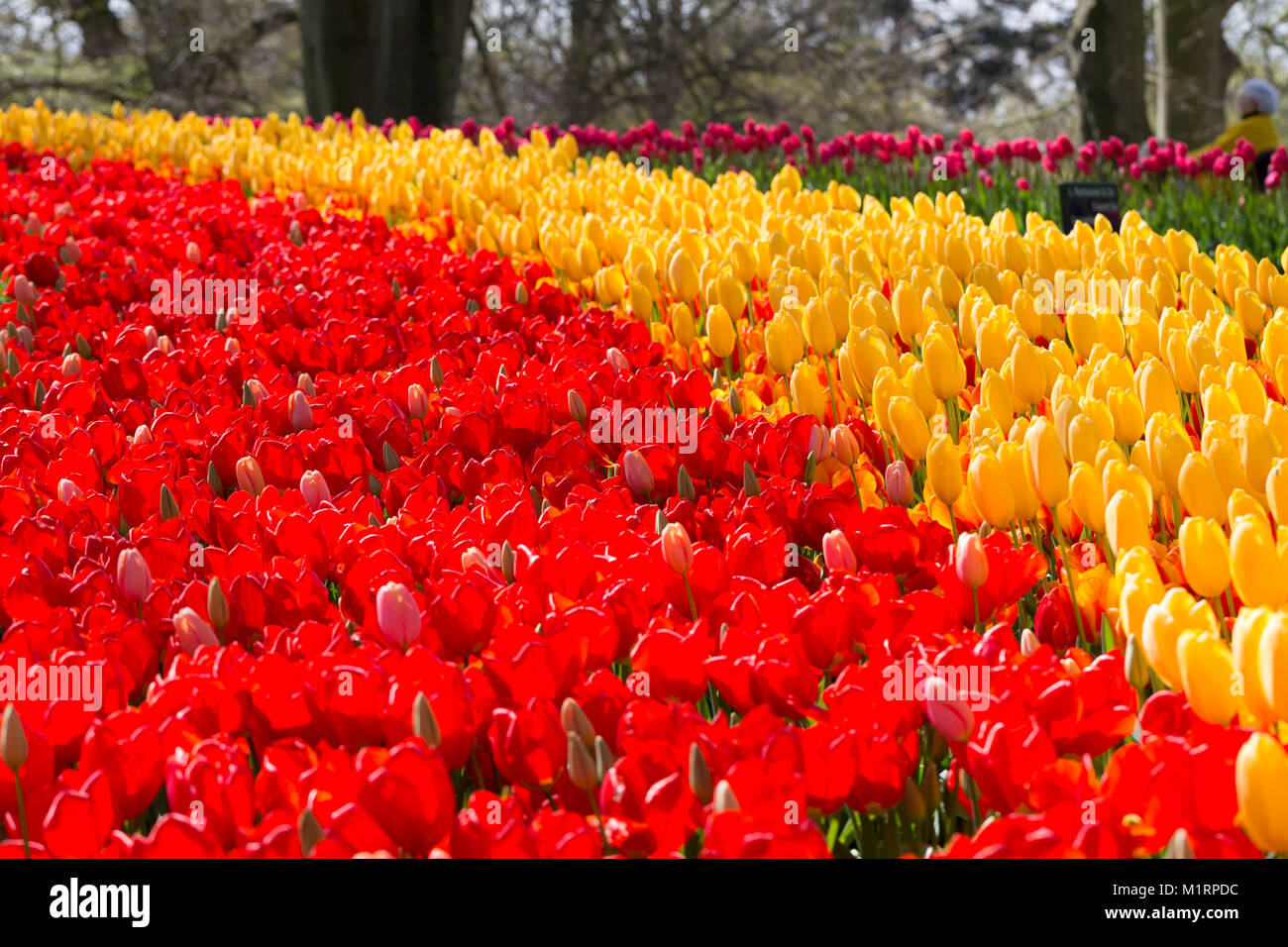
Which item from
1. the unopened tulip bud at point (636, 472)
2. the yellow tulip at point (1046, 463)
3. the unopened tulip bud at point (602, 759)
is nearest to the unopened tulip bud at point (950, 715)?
the unopened tulip bud at point (602, 759)

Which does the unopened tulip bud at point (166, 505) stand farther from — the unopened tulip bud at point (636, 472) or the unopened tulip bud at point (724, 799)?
the unopened tulip bud at point (724, 799)

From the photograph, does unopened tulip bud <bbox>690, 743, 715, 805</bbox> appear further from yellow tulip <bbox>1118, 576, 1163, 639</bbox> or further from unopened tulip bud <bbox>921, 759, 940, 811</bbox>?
yellow tulip <bbox>1118, 576, 1163, 639</bbox>

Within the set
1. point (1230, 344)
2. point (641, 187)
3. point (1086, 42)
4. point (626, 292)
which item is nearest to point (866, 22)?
point (1086, 42)

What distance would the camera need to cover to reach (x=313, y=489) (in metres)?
2.26

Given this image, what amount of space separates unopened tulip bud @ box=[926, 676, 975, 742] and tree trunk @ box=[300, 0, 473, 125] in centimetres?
1225

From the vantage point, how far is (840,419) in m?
2.92

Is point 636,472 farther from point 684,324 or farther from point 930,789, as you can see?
point 684,324

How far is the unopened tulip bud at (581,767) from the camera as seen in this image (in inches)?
51.4

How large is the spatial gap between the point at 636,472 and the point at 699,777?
1078mm

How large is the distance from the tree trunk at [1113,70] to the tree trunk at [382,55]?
6.18 m

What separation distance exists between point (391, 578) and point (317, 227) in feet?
14.5

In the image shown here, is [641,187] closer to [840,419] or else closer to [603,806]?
[840,419]

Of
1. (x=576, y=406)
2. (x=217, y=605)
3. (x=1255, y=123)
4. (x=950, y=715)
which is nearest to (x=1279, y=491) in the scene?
(x=950, y=715)

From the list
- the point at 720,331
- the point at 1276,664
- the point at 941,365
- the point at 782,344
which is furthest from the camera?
the point at 720,331
